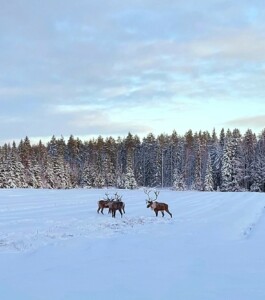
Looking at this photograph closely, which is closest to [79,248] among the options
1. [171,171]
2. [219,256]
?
[219,256]

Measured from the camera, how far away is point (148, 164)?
9794 centimetres

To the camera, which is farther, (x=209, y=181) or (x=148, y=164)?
(x=148, y=164)

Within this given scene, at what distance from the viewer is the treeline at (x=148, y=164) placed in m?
73.6

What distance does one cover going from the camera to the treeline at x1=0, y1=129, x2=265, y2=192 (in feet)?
241

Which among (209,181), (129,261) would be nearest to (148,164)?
(209,181)

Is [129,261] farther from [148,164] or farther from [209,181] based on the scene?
[148,164]

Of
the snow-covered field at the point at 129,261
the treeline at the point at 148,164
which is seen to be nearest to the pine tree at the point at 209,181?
the treeline at the point at 148,164

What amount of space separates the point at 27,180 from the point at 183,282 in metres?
68.8

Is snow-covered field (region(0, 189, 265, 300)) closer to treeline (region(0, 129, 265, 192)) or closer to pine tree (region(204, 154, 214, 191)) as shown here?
treeline (region(0, 129, 265, 192))

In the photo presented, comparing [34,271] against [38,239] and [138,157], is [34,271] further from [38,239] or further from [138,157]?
[138,157]

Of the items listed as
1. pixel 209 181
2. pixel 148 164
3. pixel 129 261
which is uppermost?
pixel 148 164

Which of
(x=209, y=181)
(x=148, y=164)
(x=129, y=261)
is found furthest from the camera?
(x=148, y=164)

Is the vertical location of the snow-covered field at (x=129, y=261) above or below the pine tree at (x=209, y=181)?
below

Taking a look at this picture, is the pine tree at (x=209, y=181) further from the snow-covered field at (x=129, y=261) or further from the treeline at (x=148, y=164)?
the snow-covered field at (x=129, y=261)
